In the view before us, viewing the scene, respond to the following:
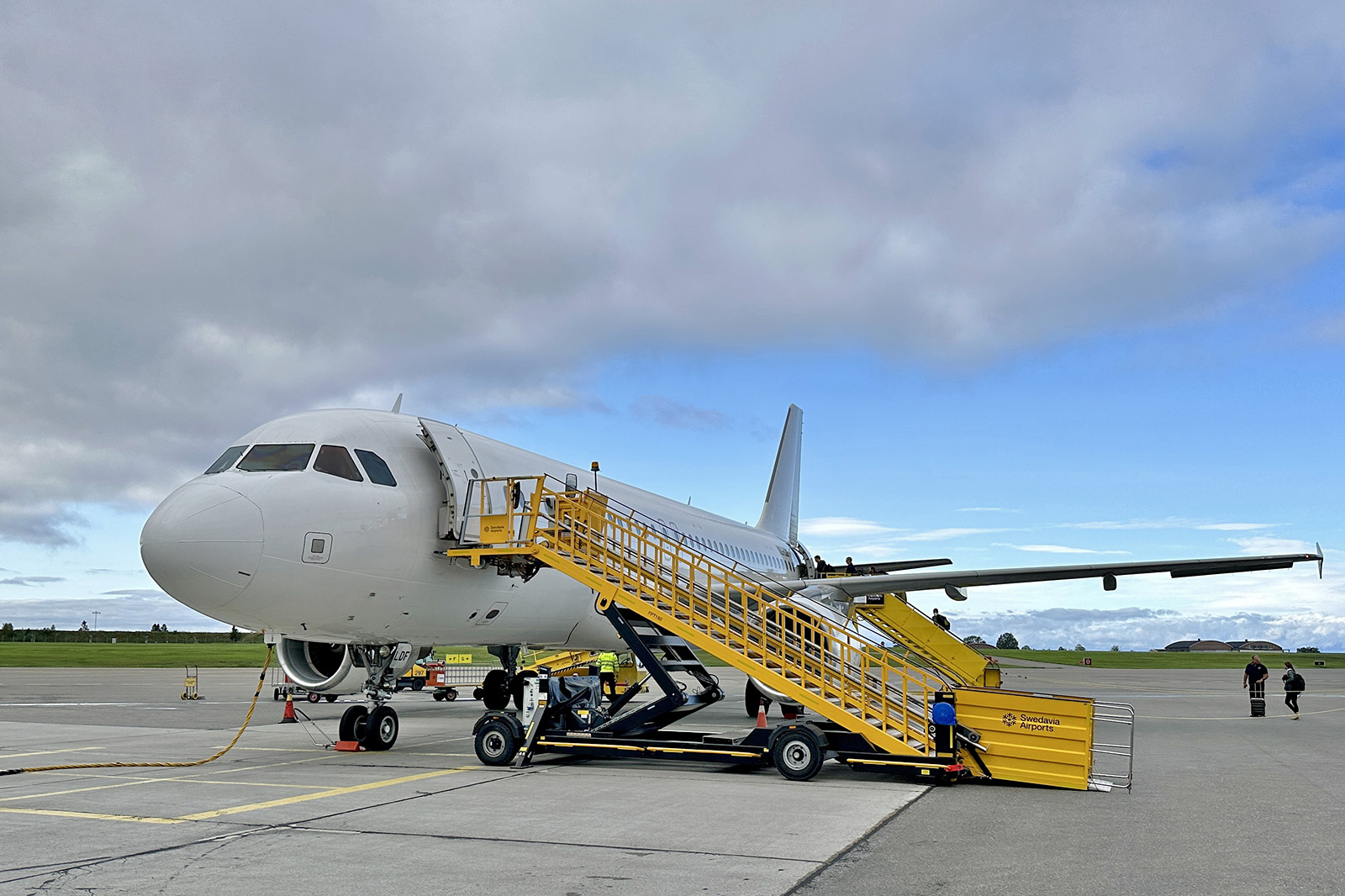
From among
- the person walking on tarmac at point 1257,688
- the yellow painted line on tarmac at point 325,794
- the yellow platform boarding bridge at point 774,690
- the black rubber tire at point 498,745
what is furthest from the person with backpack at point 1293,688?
the yellow painted line on tarmac at point 325,794

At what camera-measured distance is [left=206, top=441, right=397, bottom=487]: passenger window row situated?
1261 centimetres

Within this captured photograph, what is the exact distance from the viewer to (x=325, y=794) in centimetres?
1059

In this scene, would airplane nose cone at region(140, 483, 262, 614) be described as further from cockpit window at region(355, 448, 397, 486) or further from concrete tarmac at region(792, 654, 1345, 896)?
concrete tarmac at region(792, 654, 1345, 896)

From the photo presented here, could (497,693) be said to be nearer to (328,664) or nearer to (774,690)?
(328,664)

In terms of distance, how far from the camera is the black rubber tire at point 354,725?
49.9 feet

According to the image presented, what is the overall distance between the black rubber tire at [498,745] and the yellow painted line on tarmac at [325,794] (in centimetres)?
27

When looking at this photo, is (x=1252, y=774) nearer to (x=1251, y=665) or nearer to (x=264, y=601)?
(x=264, y=601)

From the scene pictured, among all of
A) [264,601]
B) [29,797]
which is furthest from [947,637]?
[29,797]

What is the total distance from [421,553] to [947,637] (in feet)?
58.5

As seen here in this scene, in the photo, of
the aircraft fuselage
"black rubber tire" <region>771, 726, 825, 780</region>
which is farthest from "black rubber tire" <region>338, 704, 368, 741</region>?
"black rubber tire" <region>771, 726, 825, 780</region>

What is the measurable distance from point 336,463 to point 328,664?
3.98m

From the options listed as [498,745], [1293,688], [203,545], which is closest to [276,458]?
[203,545]

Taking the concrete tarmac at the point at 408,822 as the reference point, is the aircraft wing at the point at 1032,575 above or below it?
above

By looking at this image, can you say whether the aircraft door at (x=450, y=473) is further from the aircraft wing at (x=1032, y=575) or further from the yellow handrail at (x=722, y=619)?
the aircraft wing at (x=1032, y=575)
